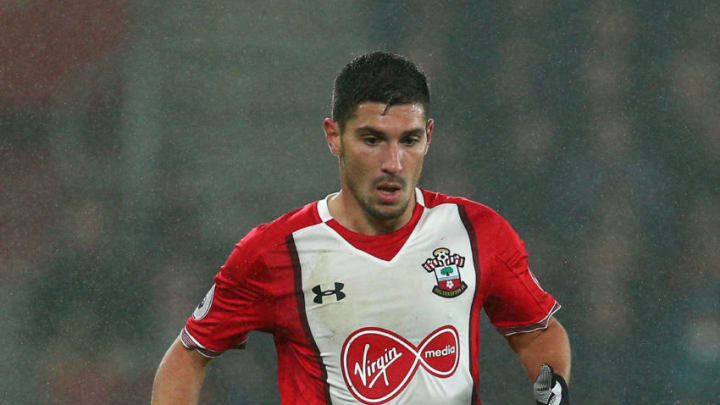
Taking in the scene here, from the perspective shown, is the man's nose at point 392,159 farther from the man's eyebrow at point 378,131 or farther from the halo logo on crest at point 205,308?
the halo logo on crest at point 205,308

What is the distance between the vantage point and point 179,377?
68.9 inches

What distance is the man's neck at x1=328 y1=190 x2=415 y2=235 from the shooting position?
1680 millimetres

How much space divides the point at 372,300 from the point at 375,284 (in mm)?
31

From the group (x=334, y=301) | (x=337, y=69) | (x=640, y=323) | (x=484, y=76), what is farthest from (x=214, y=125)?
(x=640, y=323)

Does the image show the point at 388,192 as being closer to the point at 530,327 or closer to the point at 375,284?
the point at 375,284

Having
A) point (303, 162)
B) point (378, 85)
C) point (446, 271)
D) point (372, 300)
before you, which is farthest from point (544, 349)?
point (303, 162)

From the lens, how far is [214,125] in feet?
9.44

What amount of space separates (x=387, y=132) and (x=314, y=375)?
0.48 metres

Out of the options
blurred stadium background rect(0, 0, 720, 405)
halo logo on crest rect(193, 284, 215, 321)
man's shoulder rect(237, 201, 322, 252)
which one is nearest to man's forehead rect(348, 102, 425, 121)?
man's shoulder rect(237, 201, 322, 252)

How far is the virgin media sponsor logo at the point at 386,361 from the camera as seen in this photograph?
1623 mm

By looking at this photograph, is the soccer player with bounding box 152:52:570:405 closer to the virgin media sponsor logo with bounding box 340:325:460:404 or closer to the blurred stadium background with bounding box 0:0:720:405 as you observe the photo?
the virgin media sponsor logo with bounding box 340:325:460:404

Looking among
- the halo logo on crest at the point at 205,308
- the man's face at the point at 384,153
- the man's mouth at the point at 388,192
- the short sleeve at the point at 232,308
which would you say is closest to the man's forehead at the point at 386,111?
the man's face at the point at 384,153

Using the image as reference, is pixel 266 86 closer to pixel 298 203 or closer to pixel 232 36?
pixel 232 36

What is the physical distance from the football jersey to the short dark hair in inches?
8.9
